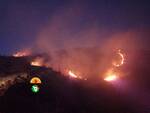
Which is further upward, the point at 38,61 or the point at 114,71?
the point at 38,61

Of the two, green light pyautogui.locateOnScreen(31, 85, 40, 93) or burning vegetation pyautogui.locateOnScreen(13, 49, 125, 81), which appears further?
burning vegetation pyautogui.locateOnScreen(13, 49, 125, 81)

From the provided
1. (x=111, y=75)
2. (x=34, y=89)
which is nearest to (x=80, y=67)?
(x=111, y=75)

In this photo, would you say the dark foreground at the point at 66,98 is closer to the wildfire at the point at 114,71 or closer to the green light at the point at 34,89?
the wildfire at the point at 114,71

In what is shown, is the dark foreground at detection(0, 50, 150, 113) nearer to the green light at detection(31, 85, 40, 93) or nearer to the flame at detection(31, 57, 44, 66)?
the flame at detection(31, 57, 44, 66)

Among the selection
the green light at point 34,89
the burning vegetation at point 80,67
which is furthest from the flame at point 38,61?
the green light at point 34,89

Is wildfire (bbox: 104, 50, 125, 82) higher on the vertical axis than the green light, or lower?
higher

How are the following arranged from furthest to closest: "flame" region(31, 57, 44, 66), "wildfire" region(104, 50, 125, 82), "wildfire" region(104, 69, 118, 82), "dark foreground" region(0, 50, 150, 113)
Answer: "flame" region(31, 57, 44, 66) → "wildfire" region(104, 50, 125, 82) → "wildfire" region(104, 69, 118, 82) → "dark foreground" region(0, 50, 150, 113)

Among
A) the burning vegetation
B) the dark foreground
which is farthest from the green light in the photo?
the burning vegetation

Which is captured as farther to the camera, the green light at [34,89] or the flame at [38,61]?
the flame at [38,61]

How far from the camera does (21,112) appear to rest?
46.6 m

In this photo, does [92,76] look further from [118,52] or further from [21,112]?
[21,112]

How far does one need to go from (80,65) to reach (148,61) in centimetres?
1697

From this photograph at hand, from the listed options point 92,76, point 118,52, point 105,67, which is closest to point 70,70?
point 92,76

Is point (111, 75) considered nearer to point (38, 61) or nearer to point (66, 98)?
point (38, 61)
